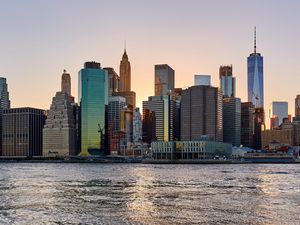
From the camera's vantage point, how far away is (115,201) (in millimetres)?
70000

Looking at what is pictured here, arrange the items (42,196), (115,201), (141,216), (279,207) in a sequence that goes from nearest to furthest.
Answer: (141,216), (279,207), (115,201), (42,196)

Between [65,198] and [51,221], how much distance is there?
69.9ft

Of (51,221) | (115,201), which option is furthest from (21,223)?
(115,201)

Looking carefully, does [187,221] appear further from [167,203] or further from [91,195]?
[91,195]

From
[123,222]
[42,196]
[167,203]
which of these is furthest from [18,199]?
[123,222]

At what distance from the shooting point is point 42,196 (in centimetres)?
7662

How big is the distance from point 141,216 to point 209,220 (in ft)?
24.9

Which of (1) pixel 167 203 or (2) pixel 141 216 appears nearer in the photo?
(2) pixel 141 216

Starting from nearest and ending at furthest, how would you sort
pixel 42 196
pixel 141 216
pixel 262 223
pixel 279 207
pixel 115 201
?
pixel 262 223
pixel 141 216
pixel 279 207
pixel 115 201
pixel 42 196

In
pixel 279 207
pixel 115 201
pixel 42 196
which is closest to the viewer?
pixel 279 207

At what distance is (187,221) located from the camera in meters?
51.8

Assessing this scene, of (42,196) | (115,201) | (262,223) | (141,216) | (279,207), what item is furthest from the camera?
(42,196)

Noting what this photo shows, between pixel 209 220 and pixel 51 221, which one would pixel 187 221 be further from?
pixel 51 221

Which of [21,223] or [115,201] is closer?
[21,223]
